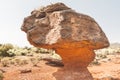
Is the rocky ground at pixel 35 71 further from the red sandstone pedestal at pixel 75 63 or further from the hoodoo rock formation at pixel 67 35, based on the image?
the hoodoo rock formation at pixel 67 35

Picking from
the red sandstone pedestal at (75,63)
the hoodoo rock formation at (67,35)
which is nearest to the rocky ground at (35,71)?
the red sandstone pedestal at (75,63)

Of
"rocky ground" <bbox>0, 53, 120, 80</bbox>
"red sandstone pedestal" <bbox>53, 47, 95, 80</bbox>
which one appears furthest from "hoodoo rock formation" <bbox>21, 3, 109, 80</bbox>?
"rocky ground" <bbox>0, 53, 120, 80</bbox>

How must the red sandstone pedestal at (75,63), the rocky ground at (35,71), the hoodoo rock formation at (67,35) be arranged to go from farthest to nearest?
1. the rocky ground at (35,71)
2. the red sandstone pedestal at (75,63)
3. the hoodoo rock formation at (67,35)

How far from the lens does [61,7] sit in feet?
53.0

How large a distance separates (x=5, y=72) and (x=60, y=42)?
41.6ft

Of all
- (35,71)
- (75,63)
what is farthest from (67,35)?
(35,71)

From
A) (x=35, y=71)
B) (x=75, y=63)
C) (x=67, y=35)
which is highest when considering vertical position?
(x=67, y=35)

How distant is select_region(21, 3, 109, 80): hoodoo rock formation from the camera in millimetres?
14719

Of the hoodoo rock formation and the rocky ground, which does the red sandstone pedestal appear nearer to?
the hoodoo rock formation

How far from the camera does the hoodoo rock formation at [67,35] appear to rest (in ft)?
48.3

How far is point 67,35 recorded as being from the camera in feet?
47.5

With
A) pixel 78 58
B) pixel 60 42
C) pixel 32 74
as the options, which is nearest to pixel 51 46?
pixel 60 42

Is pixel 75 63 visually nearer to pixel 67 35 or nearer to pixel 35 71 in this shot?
pixel 67 35

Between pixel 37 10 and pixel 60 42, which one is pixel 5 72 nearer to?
pixel 37 10
